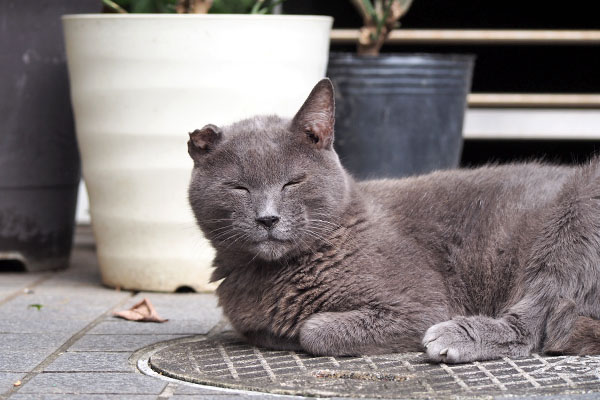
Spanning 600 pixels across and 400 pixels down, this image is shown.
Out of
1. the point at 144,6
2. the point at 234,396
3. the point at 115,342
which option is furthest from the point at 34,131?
the point at 234,396

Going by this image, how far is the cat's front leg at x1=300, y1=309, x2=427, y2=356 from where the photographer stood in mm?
2521

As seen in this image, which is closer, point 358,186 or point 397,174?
point 358,186

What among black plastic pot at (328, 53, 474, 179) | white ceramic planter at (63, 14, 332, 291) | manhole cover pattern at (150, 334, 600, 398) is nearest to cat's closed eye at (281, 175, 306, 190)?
manhole cover pattern at (150, 334, 600, 398)

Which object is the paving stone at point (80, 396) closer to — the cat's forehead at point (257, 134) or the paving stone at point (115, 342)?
the paving stone at point (115, 342)

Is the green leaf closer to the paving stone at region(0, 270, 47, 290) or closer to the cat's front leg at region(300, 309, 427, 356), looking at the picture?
the paving stone at region(0, 270, 47, 290)

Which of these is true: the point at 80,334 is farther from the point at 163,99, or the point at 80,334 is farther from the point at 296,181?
the point at 163,99

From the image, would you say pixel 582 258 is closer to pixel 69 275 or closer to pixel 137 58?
pixel 137 58

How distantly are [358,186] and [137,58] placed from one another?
119 centimetres

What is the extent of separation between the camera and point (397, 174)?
4332 millimetres

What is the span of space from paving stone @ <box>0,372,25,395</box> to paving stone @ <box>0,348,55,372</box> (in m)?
0.05

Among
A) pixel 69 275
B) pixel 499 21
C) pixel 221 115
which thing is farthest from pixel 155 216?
pixel 499 21

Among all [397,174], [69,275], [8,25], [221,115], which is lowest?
[69,275]

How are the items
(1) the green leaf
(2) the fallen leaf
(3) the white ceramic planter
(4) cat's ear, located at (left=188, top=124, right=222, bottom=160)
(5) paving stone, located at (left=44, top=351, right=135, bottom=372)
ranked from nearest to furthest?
(5) paving stone, located at (left=44, top=351, right=135, bottom=372), (4) cat's ear, located at (left=188, top=124, right=222, bottom=160), (2) the fallen leaf, (3) the white ceramic planter, (1) the green leaf

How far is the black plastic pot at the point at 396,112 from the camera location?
14.1 feet
